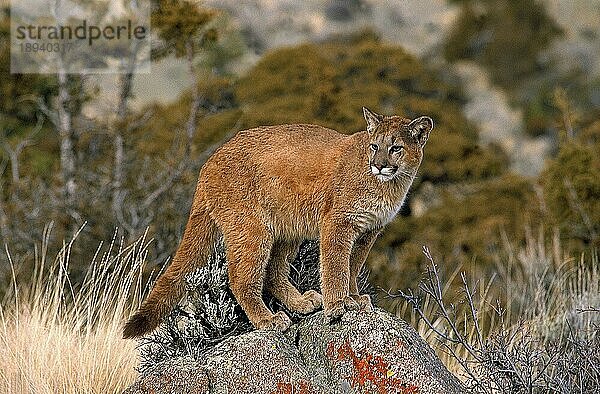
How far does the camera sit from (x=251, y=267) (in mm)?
6016

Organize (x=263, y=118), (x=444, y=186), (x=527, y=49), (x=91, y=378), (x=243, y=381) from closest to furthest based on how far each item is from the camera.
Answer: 1. (x=243, y=381)
2. (x=91, y=378)
3. (x=263, y=118)
4. (x=444, y=186)
5. (x=527, y=49)

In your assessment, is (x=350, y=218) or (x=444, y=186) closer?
(x=350, y=218)

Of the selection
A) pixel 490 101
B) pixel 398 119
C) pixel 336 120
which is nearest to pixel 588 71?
pixel 490 101

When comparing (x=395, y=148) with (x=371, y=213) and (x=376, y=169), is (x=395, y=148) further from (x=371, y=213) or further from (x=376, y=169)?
(x=371, y=213)

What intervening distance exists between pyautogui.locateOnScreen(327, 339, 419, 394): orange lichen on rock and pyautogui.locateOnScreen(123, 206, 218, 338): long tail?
3.86 ft

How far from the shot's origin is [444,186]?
72.7 feet

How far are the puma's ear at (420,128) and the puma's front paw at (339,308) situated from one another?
1.07 m

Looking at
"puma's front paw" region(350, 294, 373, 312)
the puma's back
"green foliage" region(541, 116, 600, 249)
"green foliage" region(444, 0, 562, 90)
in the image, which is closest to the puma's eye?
the puma's back

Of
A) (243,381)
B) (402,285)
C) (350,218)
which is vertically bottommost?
(402,285)

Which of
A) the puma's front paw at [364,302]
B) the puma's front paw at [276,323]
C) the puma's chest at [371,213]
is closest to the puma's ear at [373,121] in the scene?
the puma's chest at [371,213]

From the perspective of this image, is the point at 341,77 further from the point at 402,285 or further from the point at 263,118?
the point at 402,285

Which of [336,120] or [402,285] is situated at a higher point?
[336,120]

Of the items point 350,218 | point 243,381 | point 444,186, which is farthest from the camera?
point 444,186

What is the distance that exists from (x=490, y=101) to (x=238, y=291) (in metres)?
31.4
